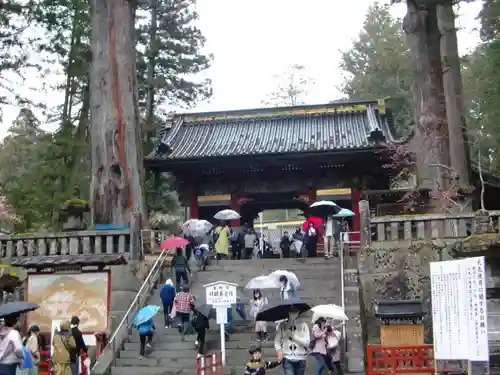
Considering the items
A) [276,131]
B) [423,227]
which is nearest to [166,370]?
[423,227]

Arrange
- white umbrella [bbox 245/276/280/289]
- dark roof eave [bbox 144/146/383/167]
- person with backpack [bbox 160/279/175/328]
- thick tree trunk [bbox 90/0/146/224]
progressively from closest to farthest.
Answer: white umbrella [bbox 245/276/280/289] < person with backpack [bbox 160/279/175/328] < thick tree trunk [bbox 90/0/146/224] < dark roof eave [bbox 144/146/383/167]

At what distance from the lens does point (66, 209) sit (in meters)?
17.0

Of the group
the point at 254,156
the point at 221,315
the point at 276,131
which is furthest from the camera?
the point at 276,131

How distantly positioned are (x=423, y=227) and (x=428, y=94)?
399 cm

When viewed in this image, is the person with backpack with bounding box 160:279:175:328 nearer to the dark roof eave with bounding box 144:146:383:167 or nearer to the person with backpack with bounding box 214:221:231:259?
the person with backpack with bounding box 214:221:231:259

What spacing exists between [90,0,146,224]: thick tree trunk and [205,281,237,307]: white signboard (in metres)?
5.92

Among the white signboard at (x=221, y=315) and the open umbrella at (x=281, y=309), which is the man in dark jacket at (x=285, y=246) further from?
the open umbrella at (x=281, y=309)

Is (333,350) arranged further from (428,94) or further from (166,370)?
(428,94)

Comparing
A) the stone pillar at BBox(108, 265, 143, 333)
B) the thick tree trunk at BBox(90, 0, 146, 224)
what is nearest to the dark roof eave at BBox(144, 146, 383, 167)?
the thick tree trunk at BBox(90, 0, 146, 224)

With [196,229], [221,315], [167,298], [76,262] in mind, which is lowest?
Result: [221,315]

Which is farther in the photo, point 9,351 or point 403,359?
point 403,359

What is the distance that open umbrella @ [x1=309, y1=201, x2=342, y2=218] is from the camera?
2023 cm

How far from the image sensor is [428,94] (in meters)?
16.8

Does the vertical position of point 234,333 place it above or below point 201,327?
below
